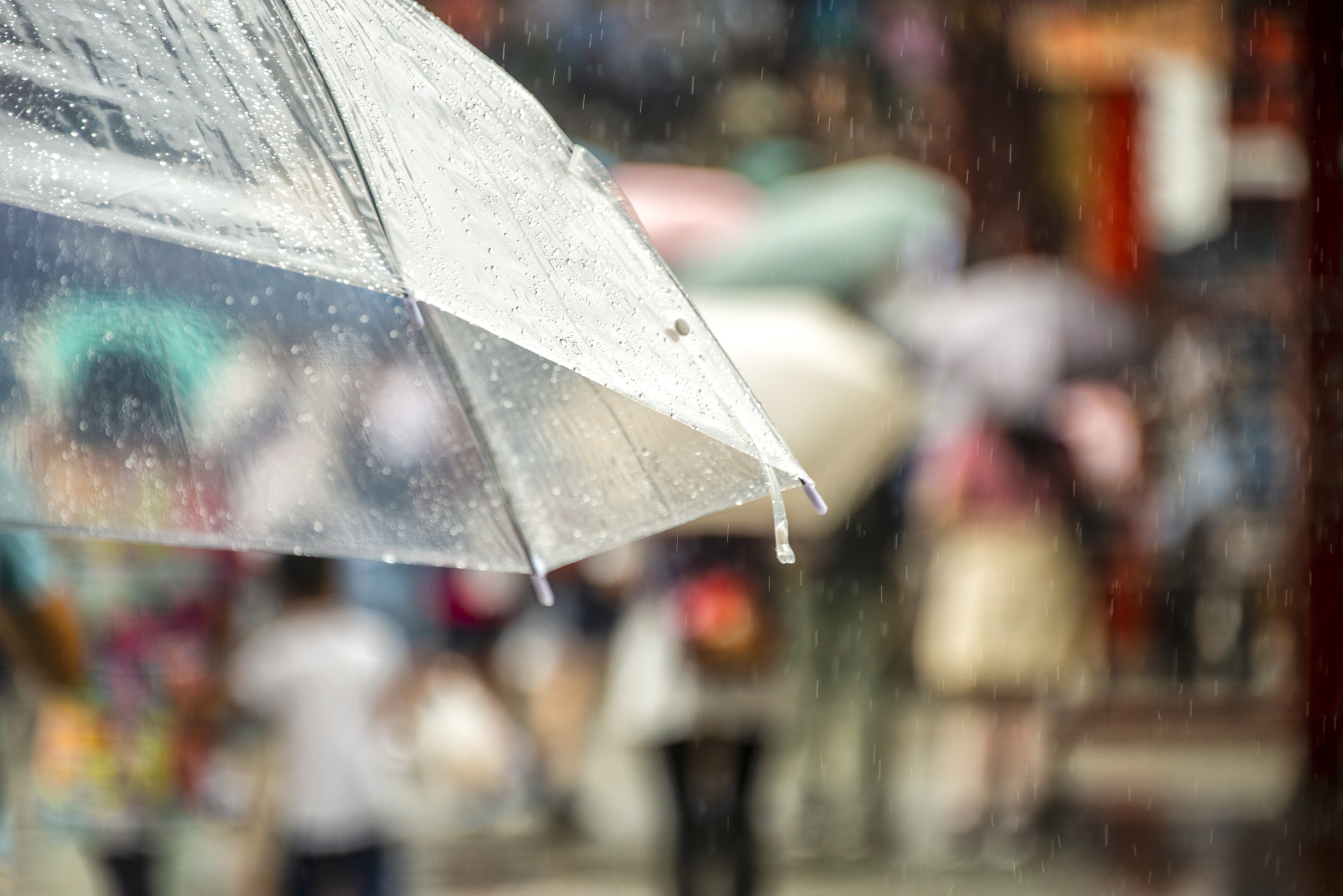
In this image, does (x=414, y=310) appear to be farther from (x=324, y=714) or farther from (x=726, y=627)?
(x=726, y=627)

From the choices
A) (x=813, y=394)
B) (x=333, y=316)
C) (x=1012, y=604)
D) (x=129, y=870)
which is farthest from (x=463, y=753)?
(x=333, y=316)

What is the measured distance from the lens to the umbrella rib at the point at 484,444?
262 centimetres

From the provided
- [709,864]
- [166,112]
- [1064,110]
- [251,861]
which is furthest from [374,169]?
[1064,110]

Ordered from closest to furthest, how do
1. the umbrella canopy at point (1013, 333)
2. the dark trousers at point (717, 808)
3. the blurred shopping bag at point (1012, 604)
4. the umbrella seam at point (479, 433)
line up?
the umbrella seam at point (479, 433)
the dark trousers at point (717, 808)
the blurred shopping bag at point (1012, 604)
the umbrella canopy at point (1013, 333)

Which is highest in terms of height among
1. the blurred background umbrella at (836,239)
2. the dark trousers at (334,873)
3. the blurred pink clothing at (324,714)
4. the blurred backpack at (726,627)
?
the blurred background umbrella at (836,239)

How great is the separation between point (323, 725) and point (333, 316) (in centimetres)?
284

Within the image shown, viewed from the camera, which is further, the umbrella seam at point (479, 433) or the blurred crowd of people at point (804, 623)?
the blurred crowd of people at point (804, 623)

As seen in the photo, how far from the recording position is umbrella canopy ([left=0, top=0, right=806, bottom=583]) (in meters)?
2.27

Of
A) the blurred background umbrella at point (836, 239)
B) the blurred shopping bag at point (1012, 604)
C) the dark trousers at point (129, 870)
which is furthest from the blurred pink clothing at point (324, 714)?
the blurred shopping bag at point (1012, 604)

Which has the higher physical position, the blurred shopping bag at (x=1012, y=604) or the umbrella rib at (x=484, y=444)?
the umbrella rib at (x=484, y=444)

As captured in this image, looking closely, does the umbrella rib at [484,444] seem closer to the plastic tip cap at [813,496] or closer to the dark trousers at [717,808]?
the plastic tip cap at [813,496]

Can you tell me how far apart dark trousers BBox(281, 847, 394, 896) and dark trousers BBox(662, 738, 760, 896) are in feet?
3.70

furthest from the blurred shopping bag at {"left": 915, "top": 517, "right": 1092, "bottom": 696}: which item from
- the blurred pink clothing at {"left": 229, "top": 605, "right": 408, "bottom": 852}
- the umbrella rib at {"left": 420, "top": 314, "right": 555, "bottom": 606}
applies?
the umbrella rib at {"left": 420, "top": 314, "right": 555, "bottom": 606}

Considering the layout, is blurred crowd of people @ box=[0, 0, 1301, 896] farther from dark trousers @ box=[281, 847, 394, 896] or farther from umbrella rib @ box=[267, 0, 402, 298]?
umbrella rib @ box=[267, 0, 402, 298]
